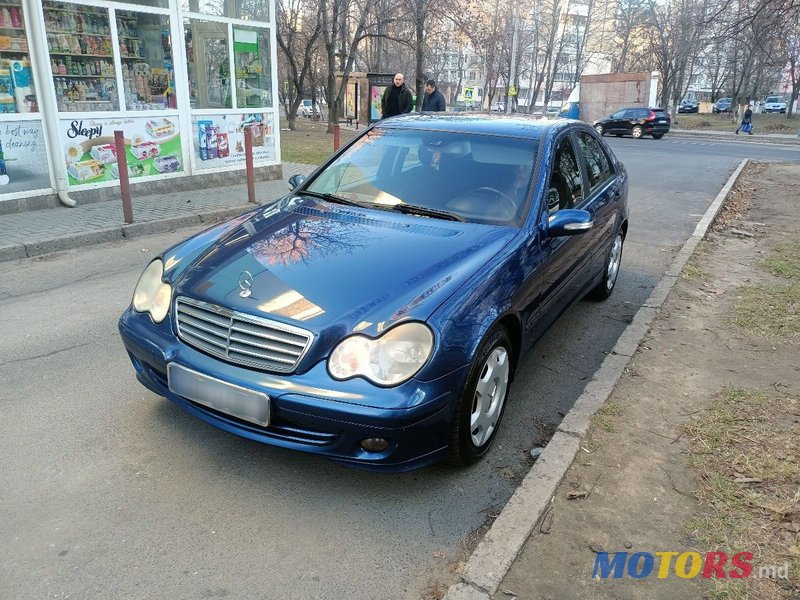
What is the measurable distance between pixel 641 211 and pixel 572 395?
7.51 m

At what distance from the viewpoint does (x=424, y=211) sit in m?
3.76

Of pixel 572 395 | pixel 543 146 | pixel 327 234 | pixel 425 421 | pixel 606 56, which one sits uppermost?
pixel 606 56

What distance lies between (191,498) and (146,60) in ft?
29.4

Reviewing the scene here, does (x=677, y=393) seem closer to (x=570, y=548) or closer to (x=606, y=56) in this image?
(x=570, y=548)

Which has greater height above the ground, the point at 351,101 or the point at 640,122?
the point at 351,101

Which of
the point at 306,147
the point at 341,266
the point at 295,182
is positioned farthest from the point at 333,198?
the point at 306,147

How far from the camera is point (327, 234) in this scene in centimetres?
345

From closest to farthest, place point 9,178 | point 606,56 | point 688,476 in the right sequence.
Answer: point 688,476, point 9,178, point 606,56

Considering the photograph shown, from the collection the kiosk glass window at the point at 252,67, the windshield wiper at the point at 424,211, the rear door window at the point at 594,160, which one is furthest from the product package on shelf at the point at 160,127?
the windshield wiper at the point at 424,211

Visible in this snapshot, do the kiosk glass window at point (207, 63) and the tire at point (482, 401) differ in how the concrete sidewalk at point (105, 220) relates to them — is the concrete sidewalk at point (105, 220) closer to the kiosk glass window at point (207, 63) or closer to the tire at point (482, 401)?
the kiosk glass window at point (207, 63)

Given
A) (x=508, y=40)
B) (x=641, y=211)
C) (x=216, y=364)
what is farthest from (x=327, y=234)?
(x=508, y=40)

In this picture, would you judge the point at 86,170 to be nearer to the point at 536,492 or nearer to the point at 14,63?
the point at 14,63

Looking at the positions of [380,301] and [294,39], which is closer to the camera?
[380,301]

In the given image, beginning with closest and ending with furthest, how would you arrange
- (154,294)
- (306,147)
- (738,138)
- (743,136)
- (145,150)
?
(154,294) → (145,150) → (306,147) → (738,138) → (743,136)
